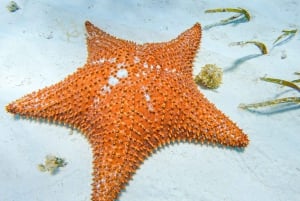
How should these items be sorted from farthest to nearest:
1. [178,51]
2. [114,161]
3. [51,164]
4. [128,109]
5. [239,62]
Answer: [239,62], [178,51], [51,164], [128,109], [114,161]

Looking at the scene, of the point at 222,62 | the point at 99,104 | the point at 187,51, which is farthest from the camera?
the point at 222,62

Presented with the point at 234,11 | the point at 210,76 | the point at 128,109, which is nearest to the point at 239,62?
the point at 210,76

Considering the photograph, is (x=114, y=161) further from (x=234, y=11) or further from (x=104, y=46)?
(x=234, y=11)

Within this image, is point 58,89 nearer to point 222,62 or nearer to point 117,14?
point 117,14

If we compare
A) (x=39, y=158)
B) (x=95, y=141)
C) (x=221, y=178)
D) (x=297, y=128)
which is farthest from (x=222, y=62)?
(x=39, y=158)

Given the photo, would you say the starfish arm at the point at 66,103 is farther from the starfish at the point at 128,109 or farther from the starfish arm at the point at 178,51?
the starfish arm at the point at 178,51

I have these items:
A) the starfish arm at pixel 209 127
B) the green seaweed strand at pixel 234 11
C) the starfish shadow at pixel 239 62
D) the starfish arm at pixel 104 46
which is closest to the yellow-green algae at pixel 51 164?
the starfish arm at pixel 104 46
